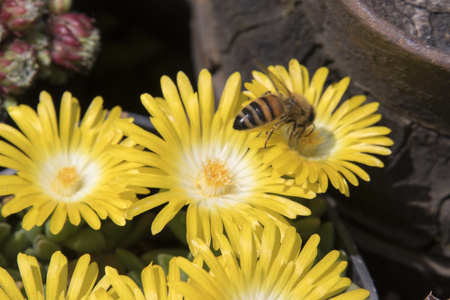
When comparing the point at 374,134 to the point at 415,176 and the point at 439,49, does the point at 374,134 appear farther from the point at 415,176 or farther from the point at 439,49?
the point at 415,176

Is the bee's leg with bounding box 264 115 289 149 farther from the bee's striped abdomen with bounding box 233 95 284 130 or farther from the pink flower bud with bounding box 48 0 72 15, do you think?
the pink flower bud with bounding box 48 0 72 15

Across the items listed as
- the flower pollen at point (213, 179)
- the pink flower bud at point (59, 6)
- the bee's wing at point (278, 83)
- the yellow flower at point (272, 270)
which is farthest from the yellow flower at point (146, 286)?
the pink flower bud at point (59, 6)

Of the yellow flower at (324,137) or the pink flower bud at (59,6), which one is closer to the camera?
A: the yellow flower at (324,137)

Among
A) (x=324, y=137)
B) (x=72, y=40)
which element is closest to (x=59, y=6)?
(x=72, y=40)

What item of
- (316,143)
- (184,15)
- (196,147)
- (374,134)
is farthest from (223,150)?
(184,15)

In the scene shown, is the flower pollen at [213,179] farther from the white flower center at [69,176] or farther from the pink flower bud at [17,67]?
the pink flower bud at [17,67]

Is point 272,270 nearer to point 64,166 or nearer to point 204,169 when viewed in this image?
point 204,169

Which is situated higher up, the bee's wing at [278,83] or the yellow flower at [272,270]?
the bee's wing at [278,83]
